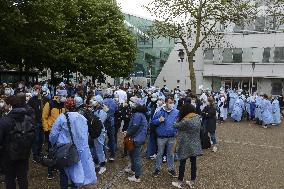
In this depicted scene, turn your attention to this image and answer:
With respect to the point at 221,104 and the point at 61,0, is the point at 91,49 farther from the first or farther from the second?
the point at 221,104

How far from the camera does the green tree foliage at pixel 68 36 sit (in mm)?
25086

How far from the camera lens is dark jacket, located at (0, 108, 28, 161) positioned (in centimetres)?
654

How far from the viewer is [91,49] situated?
34.7m

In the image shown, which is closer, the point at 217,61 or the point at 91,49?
the point at 91,49

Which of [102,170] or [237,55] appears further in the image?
[237,55]

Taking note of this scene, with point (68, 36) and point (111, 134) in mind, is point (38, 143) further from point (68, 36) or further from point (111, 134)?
point (68, 36)

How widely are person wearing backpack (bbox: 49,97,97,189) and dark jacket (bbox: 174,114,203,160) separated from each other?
7.77ft

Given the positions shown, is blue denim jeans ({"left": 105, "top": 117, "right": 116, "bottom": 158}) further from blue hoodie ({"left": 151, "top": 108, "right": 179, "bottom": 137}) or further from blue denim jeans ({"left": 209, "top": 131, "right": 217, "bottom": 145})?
blue denim jeans ({"left": 209, "top": 131, "right": 217, "bottom": 145})

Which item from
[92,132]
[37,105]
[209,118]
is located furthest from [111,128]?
[209,118]

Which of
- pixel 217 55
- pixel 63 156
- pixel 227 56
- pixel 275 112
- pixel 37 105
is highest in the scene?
pixel 217 55

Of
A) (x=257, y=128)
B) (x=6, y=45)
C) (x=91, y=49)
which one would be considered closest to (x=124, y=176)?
(x=257, y=128)

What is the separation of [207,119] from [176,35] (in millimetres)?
18976

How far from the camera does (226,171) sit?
10773mm

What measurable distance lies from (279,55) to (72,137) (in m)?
38.1
